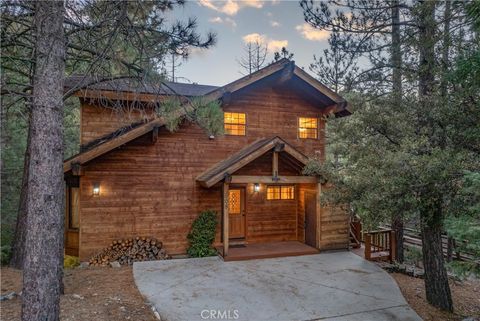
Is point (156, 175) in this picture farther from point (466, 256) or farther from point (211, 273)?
point (466, 256)

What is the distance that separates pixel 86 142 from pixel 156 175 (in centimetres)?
233

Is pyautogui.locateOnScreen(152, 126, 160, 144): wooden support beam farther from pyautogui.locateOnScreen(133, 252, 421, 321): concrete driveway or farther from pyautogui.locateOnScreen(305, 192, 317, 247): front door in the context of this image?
pyautogui.locateOnScreen(305, 192, 317, 247): front door

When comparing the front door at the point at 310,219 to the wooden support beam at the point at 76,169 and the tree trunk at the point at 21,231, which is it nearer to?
the wooden support beam at the point at 76,169

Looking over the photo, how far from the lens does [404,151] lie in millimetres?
5316

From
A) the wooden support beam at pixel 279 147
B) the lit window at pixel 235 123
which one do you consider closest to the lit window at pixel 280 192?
the wooden support beam at pixel 279 147

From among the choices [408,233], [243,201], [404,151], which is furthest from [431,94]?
[408,233]

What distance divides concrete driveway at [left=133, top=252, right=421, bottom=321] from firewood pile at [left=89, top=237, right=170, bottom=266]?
41 centimetres

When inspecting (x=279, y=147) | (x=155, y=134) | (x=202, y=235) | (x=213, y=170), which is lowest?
(x=202, y=235)

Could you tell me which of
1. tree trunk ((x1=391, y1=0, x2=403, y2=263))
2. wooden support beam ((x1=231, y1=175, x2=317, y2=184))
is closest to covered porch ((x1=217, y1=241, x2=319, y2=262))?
wooden support beam ((x1=231, y1=175, x2=317, y2=184))

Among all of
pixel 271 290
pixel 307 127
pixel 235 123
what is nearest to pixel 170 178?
pixel 235 123

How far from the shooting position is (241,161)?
8.40 m

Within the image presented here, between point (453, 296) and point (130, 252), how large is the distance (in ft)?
28.1

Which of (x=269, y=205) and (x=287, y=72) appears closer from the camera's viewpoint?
(x=287, y=72)

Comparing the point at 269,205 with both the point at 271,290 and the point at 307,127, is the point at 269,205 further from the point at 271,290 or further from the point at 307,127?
the point at 271,290
